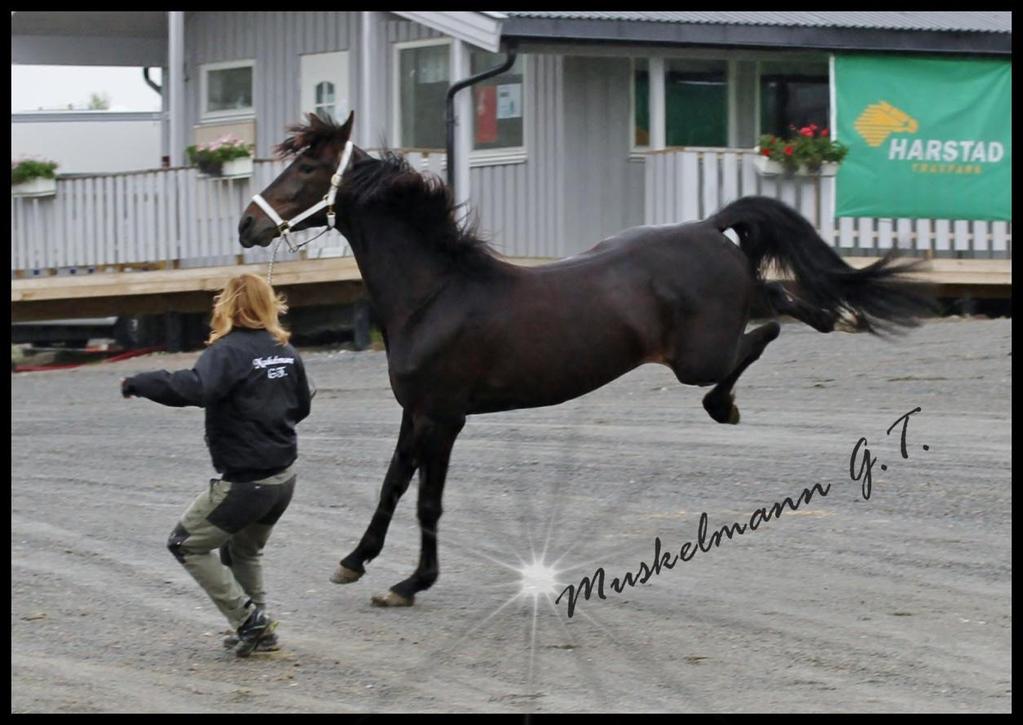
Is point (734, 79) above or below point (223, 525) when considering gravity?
above

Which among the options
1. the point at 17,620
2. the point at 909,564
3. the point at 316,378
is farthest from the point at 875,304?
Answer: the point at 316,378

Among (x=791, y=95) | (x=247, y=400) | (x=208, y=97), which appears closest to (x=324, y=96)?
(x=208, y=97)

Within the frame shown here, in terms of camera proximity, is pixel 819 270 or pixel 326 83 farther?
pixel 326 83

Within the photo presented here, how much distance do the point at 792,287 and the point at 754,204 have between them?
1.56ft

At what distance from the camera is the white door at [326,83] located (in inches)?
821

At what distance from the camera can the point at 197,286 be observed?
62.1ft

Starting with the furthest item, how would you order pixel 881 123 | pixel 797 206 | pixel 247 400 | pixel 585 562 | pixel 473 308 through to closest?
pixel 881 123 → pixel 797 206 → pixel 585 562 → pixel 473 308 → pixel 247 400

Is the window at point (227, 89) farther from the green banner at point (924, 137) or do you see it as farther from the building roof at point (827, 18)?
the green banner at point (924, 137)

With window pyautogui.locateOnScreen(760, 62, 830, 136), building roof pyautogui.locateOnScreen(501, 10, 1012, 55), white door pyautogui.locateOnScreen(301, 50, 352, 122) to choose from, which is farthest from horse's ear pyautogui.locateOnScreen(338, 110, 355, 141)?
white door pyautogui.locateOnScreen(301, 50, 352, 122)

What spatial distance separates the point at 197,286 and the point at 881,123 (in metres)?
7.77

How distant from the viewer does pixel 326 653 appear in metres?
7.36

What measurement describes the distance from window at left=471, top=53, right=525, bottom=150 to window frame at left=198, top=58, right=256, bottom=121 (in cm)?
336

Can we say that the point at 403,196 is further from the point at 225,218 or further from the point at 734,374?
the point at 225,218

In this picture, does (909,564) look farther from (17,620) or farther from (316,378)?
(316,378)
